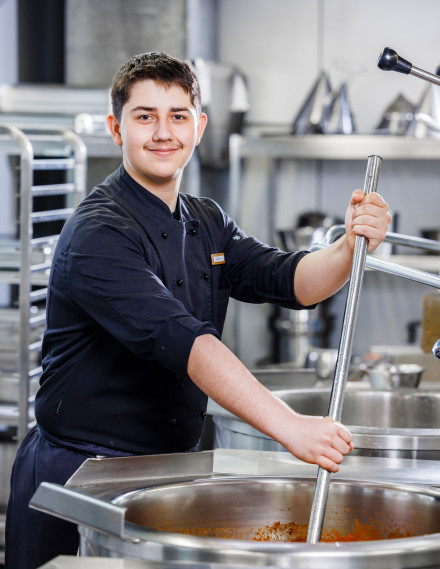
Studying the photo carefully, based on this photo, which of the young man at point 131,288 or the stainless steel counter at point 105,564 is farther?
the young man at point 131,288

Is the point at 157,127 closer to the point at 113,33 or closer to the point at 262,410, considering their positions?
the point at 262,410

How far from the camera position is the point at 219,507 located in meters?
1.31

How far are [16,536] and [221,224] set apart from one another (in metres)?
0.71

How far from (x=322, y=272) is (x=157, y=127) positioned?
416 mm

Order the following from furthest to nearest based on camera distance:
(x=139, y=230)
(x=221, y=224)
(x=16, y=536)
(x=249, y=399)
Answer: (x=221, y=224) < (x=16, y=536) < (x=139, y=230) < (x=249, y=399)

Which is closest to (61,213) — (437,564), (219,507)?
(219,507)

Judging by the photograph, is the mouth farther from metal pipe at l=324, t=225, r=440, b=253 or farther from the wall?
the wall

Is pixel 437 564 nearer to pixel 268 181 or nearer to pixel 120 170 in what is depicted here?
pixel 120 170

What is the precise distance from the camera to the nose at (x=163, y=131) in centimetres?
159

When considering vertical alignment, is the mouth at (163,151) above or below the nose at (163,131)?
below

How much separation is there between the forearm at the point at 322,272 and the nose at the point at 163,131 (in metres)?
0.36

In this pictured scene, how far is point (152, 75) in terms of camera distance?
1.62 meters

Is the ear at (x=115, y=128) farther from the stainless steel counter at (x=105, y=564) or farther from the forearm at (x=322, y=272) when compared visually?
the stainless steel counter at (x=105, y=564)

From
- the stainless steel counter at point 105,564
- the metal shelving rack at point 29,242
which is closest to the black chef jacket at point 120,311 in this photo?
the stainless steel counter at point 105,564
